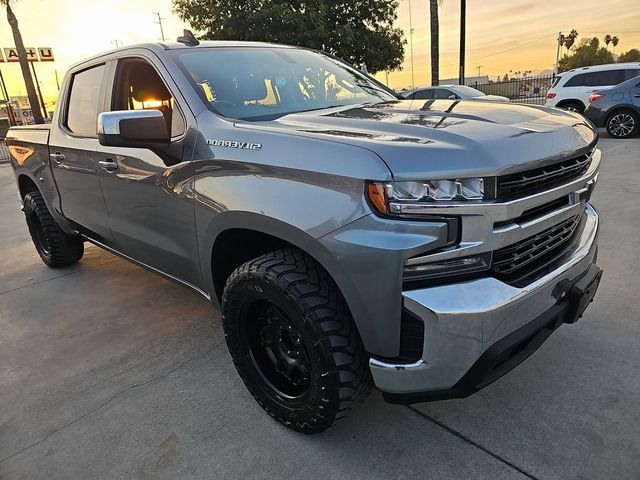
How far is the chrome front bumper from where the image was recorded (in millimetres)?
1585

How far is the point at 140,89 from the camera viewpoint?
3061mm

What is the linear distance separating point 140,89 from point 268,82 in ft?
2.89

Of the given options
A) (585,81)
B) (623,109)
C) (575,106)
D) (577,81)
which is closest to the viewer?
(623,109)

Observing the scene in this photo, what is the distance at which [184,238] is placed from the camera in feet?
8.34

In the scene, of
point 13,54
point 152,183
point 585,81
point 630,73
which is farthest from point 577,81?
point 13,54

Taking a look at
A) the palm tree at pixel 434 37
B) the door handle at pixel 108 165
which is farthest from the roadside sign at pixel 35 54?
the door handle at pixel 108 165

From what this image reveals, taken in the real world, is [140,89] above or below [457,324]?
above

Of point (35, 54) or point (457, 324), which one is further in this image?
point (35, 54)

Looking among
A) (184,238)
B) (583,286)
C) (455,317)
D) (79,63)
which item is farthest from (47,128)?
(583,286)

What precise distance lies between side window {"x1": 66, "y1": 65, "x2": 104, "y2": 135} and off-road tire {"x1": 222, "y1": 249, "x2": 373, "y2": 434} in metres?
2.00

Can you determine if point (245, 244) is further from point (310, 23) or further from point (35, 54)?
point (35, 54)

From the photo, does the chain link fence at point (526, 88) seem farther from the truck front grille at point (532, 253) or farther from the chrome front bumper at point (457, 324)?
the chrome front bumper at point (457, 324)

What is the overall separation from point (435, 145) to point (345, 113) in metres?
0.87

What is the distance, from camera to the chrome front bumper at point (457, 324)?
1.58m
